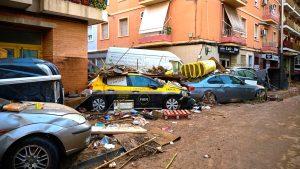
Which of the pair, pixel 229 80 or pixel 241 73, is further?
pixel 241 73

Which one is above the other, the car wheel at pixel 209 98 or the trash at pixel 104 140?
the car wheel at pixel 209 98

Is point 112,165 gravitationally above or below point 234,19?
below

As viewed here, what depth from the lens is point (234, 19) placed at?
1028 inches

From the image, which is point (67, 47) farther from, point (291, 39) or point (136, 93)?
point (291, 39)

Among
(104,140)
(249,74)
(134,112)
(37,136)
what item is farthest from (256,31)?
(37,136)

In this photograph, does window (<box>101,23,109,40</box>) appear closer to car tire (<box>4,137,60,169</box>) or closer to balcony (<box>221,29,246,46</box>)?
balcony (<box>221,29,246,46</box>)

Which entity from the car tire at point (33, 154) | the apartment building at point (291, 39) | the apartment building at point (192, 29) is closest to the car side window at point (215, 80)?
the apartment building at point (192, 29)

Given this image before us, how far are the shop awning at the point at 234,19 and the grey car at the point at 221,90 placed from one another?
914 centimetres

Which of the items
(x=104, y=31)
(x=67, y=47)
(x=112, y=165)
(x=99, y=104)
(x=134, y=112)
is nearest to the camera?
(x=112, y=165)

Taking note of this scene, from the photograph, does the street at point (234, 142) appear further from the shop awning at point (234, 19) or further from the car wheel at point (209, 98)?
the shop awning at point (234, 19)

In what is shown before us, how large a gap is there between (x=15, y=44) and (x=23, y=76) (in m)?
4.84

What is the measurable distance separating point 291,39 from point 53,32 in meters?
40.4

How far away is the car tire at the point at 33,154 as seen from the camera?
210 inches

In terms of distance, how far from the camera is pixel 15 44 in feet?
37.8
